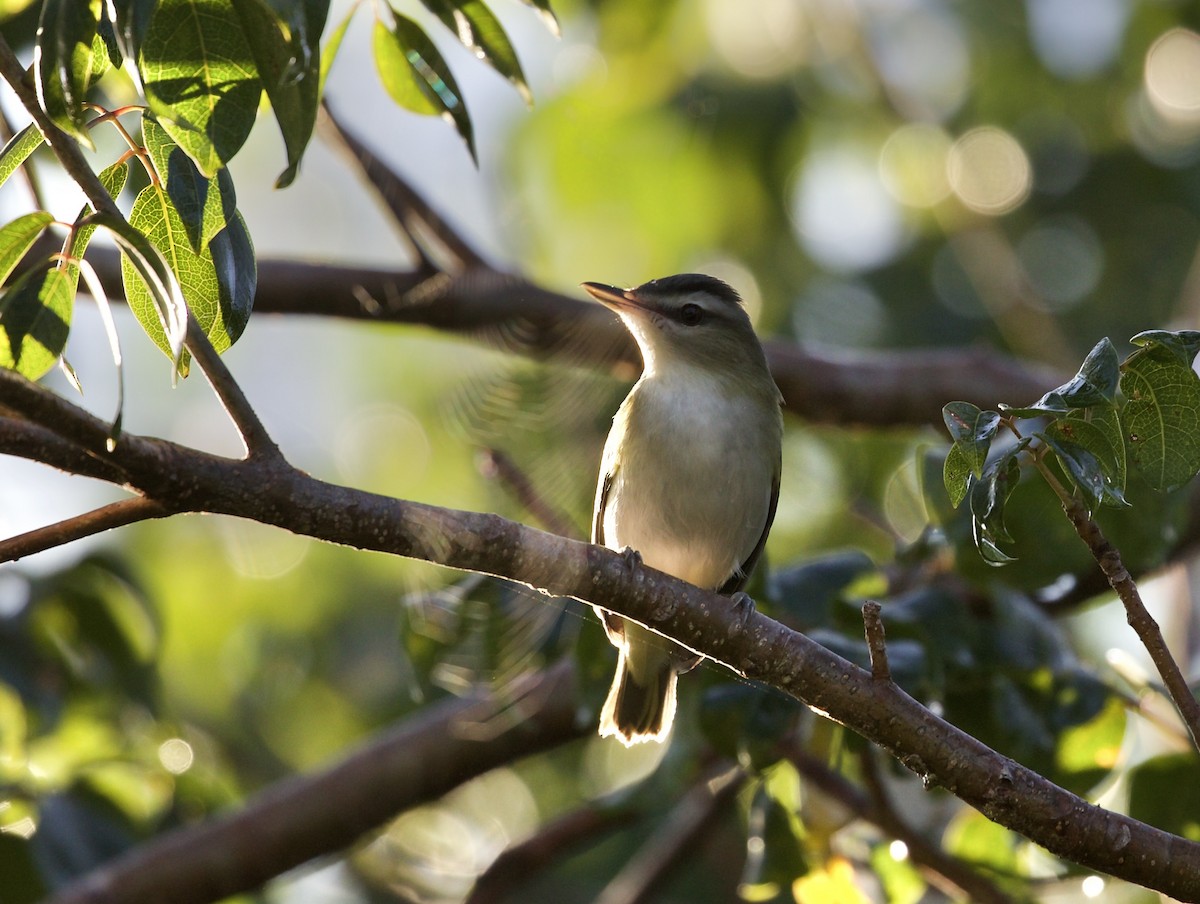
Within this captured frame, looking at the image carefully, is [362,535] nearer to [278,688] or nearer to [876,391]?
[876,391]

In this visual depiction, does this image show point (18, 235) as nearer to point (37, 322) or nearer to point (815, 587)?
point (37, 322)

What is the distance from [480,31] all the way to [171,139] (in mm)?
669

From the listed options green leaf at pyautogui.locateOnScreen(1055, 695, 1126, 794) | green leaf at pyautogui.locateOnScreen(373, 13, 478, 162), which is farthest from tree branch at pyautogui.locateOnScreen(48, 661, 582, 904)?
green leaf at pyautogui.locateOnScreen(373, 13, 478, 162)

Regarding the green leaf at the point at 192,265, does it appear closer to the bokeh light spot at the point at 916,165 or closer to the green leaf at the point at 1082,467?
the green leaf at the point at 1082,467

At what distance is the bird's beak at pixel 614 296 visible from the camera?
4047mm

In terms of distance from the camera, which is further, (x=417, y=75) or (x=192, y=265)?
(x=417, y=75)

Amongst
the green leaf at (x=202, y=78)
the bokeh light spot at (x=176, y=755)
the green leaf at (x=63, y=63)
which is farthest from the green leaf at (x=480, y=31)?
the bokeh light spot at (x=176, y=755)

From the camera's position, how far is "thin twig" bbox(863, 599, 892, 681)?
7.41ft

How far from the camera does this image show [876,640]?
234cm

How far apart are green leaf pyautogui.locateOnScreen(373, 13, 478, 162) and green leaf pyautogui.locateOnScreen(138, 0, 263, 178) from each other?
0.46m

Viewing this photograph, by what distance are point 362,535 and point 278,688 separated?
14.4 ft

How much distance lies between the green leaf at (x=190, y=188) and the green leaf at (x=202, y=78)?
104 millimetres

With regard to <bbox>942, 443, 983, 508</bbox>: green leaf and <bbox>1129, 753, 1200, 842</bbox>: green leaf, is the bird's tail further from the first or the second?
<bbox>942, 443, 983, 508</bbox>: green leaf

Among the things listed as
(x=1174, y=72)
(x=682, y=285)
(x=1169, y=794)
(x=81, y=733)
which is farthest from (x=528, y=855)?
(x=1174, y=72)
